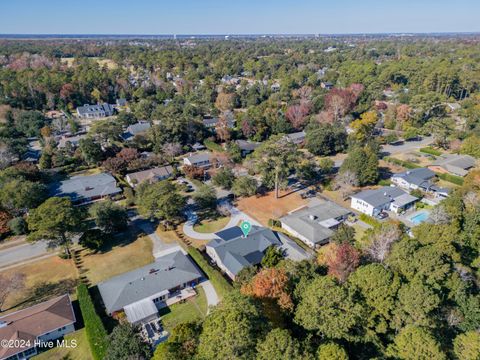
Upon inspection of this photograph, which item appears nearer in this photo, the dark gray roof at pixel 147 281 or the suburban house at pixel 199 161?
the dark gray roof at pixel 147 281

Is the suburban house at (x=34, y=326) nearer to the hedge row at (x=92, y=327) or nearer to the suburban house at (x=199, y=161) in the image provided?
the hedge row at (x=92, y=327)

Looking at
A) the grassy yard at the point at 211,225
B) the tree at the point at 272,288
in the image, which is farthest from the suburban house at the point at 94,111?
the tree at the point at 272,288

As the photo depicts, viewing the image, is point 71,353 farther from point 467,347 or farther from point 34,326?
point 467,347

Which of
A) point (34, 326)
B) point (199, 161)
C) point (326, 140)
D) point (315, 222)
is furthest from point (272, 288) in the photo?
point (326, 140)

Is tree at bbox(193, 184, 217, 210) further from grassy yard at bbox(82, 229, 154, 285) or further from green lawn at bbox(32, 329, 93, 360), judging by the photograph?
green lawn at bbox(32, 329, 93, 360)

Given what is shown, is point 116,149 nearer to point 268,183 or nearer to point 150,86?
point 268,183
